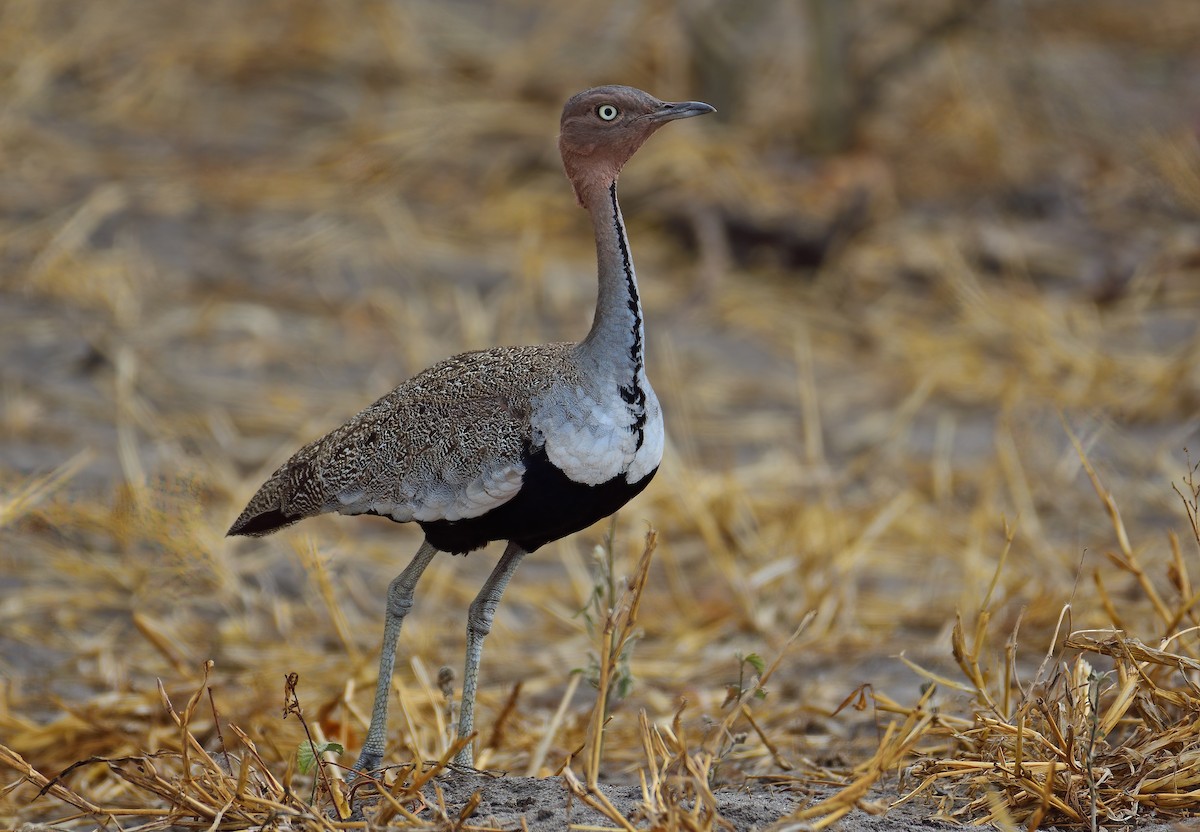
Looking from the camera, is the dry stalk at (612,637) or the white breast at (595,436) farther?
the white breast at (595,436)

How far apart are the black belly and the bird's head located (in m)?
0.58

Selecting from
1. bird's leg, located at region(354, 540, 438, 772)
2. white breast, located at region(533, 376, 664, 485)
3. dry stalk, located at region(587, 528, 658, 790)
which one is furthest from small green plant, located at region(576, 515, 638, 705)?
bird's leg, located at region(354, 540, 438, 772)

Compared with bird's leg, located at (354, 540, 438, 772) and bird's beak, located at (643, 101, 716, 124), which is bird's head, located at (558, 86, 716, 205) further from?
bird's leg, located at (354, 540, 438, 772)

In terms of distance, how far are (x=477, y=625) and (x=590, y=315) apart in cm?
390

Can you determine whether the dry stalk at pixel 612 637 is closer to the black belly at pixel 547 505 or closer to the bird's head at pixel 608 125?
the black belly at pixel 547 505

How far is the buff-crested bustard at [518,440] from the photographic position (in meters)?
2.75

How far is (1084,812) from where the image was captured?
275 cm

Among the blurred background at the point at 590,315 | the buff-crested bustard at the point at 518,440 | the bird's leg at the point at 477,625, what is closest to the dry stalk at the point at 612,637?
the buff-crested bustard at the point at 518,440

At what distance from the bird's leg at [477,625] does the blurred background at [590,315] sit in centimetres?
11

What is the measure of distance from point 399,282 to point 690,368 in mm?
1466

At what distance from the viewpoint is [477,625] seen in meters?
3.14

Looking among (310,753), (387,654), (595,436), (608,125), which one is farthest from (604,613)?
(608,125)

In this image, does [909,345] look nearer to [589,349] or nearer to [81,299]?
[81,299]

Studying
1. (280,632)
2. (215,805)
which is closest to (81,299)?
(280,632)
